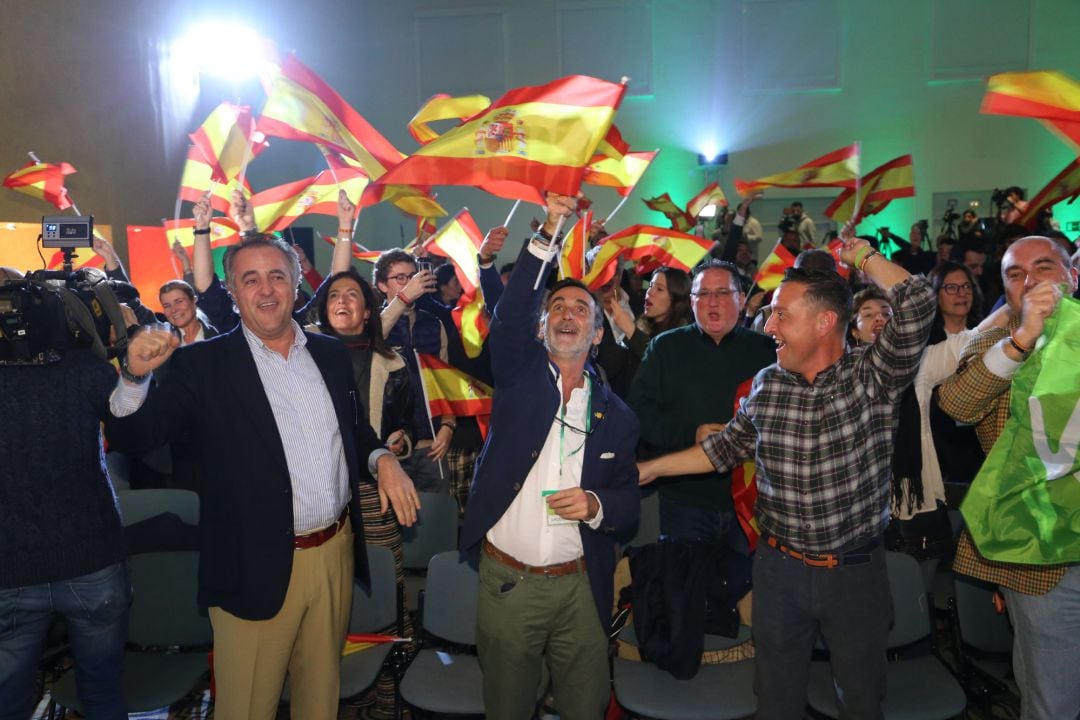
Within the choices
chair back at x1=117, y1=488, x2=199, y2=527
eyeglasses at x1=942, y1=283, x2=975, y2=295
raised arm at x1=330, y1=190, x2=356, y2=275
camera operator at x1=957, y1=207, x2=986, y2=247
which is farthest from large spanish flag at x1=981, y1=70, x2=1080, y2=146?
camera operator at x1=957, y1=207, x2=986, y2=247

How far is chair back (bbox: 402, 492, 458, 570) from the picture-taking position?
4176mm

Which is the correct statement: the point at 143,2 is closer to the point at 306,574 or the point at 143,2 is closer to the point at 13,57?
the point at 13,57

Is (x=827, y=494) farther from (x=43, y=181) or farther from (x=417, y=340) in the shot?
(x=43, y=181)

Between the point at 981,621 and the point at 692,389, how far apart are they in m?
1.53

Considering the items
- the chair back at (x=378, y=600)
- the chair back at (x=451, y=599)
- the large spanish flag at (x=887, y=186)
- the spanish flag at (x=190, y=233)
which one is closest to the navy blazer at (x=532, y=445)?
the chair back at (x=451, y=599)

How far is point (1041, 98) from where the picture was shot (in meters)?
2.96

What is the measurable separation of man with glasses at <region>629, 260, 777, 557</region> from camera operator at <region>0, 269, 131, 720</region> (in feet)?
7.63

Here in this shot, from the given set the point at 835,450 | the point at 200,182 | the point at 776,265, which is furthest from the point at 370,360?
the point at 776,265

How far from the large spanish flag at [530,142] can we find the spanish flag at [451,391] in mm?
1264

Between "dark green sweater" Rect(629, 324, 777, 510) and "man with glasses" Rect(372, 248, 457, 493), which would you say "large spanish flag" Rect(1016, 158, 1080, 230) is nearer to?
"dark green sweater" Rect(629, 324, 777, 510)

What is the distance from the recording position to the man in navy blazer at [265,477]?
2566 mm

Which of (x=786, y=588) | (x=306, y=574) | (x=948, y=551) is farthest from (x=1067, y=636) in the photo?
(x=306, y=574)

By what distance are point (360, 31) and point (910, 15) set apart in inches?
397

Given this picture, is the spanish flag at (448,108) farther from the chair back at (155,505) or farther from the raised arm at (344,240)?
the chair back at (155,505)
